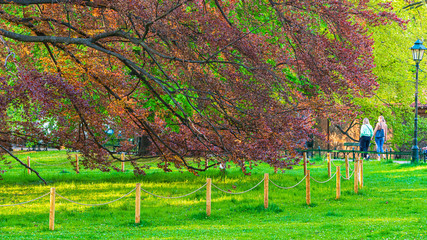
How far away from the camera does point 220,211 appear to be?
1355cm

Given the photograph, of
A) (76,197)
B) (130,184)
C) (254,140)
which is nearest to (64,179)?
(130,184)

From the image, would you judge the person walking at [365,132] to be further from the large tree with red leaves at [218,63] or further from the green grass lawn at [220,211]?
the large tree with red leaves at [218,63]

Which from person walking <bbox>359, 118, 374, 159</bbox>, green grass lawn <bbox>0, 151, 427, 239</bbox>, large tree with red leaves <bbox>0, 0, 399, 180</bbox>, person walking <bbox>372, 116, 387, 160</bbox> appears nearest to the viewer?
green grass lawn <bbox>0, 151, 427, 239</bbox>

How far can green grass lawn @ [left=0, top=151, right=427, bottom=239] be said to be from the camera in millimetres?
10398

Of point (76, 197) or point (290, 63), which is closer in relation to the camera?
point (290, 63)

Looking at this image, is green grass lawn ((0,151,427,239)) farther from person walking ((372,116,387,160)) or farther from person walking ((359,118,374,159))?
person walking ((359,118,374,159))

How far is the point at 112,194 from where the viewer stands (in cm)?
1590

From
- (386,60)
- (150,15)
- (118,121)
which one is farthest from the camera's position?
(386,60)

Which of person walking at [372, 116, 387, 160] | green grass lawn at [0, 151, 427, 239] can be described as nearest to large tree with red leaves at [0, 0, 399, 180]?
green grass lawn at [0, 151, 427, 239]

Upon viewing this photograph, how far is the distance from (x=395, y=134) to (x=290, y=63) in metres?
19.2

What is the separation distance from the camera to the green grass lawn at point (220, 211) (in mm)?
10398

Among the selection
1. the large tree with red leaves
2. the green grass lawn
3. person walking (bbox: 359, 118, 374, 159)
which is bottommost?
the green grass lawn

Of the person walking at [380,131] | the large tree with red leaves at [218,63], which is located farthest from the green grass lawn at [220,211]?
the person walking at [380,131]

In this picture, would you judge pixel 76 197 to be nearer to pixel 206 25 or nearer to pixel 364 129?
pixel 206 25
